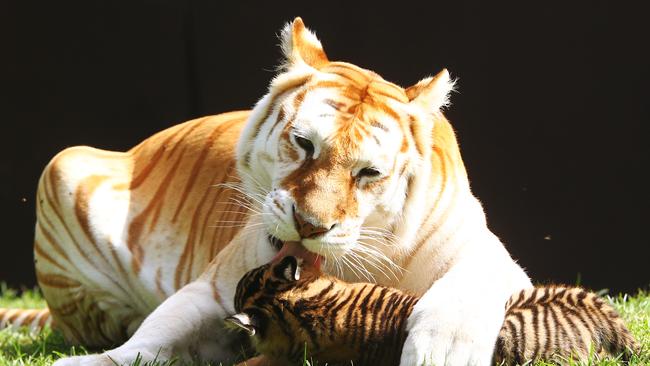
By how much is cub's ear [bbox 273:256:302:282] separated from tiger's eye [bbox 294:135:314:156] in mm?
388

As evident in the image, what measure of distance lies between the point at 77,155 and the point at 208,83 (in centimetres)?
157

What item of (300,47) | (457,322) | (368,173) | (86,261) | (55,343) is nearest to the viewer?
(457,322)

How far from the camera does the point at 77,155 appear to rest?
5.02 meters

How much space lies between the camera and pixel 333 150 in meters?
3.29

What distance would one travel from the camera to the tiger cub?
3.06m

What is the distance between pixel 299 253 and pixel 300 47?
900mm

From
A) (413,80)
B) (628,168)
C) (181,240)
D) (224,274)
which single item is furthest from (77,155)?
(628,168)

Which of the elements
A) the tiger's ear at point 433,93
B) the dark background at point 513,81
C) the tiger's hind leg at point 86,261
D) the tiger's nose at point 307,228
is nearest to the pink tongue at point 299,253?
the tiger's nose at point 307,228

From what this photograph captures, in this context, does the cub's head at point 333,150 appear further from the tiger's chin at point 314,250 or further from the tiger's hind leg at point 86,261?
the tiger's hind leg at point 86,261

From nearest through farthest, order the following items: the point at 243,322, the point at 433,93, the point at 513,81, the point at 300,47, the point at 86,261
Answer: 1. the point at 243,322
2. the point at 433,93
3. the point at 300,47
4. the point at 86,261
5. the point at 513,81

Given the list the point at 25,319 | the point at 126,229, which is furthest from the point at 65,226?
the point at 25,319

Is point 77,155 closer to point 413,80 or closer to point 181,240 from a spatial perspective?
point 181,240

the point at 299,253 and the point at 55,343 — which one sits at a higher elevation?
the point at 299,253

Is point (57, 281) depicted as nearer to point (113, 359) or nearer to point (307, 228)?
point (113, 359)
